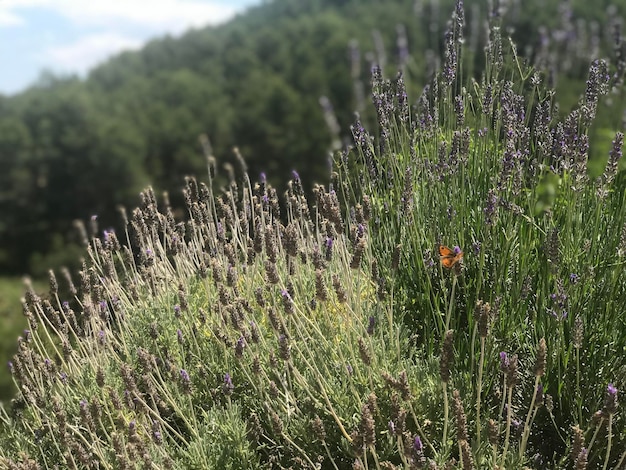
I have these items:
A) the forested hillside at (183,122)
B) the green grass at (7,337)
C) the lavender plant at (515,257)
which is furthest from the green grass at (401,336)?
the forested hillside at (183,122)

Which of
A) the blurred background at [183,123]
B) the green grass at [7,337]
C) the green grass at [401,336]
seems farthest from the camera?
the blurred background at [183,123]

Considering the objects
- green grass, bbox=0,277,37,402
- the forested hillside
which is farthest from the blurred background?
green grass, bbox=0,277,37,402

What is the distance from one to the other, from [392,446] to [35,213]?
5793 centimetres

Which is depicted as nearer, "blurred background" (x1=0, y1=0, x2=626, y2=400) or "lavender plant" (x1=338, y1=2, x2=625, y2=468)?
"lavender plant" (x1=338, y1=2, x2=625, y2=468)

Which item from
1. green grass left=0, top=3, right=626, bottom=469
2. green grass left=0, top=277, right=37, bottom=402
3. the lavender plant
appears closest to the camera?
green grass left=0, top=3, right=626, bottom=469

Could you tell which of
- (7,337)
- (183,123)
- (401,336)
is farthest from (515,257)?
(183,123)

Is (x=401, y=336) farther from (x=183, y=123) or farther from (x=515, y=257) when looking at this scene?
(x=183, y=123)

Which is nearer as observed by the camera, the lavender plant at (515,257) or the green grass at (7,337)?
the lavender plant at (515,257)

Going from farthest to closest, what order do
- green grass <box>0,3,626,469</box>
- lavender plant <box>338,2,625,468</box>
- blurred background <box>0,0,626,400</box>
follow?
blurred background <box>0,0,626,400</box>
lavender plant <box>338,2,625,468</box>
green grass <box>0,3,626,469</box>

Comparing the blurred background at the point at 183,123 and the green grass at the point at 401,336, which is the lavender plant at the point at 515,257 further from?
the blurred background at the point at 183,123

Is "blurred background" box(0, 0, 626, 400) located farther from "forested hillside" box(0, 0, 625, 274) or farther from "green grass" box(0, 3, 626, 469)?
"green grass" box(0, 3, 626, 469)

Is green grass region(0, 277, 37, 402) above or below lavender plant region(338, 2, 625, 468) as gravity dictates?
below

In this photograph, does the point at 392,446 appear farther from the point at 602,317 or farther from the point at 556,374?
the point at 602,317

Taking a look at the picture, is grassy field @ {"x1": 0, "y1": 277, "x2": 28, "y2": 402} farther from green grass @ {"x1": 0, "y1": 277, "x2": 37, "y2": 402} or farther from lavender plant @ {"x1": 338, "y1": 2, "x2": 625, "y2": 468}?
lavender plant @ {"x1": 338, "y1": 2, "x2": 625, "y2": 468}
